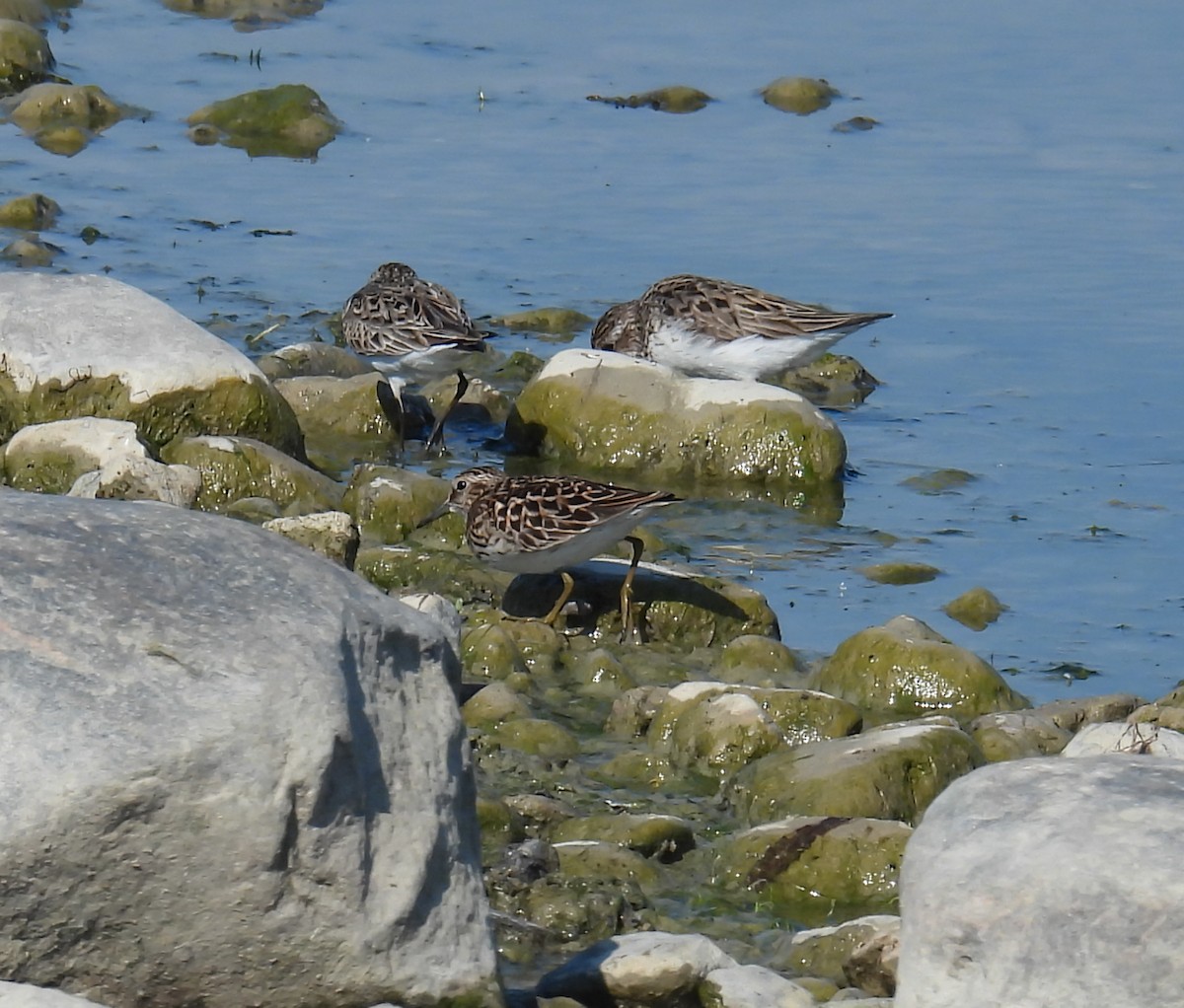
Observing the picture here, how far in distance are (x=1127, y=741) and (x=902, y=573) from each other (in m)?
3.46

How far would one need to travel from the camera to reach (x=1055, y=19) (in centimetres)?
2545

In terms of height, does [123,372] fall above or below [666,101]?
above

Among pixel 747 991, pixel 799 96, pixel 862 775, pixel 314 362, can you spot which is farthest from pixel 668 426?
pixel 799 96

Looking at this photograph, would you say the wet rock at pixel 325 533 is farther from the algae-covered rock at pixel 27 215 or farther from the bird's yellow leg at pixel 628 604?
the algae-covered rock at pixel 27 215

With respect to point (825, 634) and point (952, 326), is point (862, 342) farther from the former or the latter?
point (825, 634)

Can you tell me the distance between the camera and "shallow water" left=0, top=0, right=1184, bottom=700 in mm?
11500

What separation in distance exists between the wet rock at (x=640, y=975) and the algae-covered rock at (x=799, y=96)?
16045 mm

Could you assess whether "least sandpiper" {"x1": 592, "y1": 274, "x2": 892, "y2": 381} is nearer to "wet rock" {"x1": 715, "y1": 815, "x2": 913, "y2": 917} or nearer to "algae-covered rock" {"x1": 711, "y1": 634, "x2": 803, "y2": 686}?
"algae-covered rock" {"x1": 711, "y1": 634, "x2": 803, "y2": 686}

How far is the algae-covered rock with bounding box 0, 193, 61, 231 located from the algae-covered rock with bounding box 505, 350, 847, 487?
18.2ft

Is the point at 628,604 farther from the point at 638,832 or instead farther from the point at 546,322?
the point at 546,322

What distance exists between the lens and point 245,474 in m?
10.8

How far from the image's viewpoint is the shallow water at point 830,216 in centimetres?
1150

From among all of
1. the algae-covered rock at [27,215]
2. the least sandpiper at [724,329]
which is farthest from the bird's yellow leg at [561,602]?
the algae-covered rock at [27,215]

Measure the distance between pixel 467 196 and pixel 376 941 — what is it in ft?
44.2
